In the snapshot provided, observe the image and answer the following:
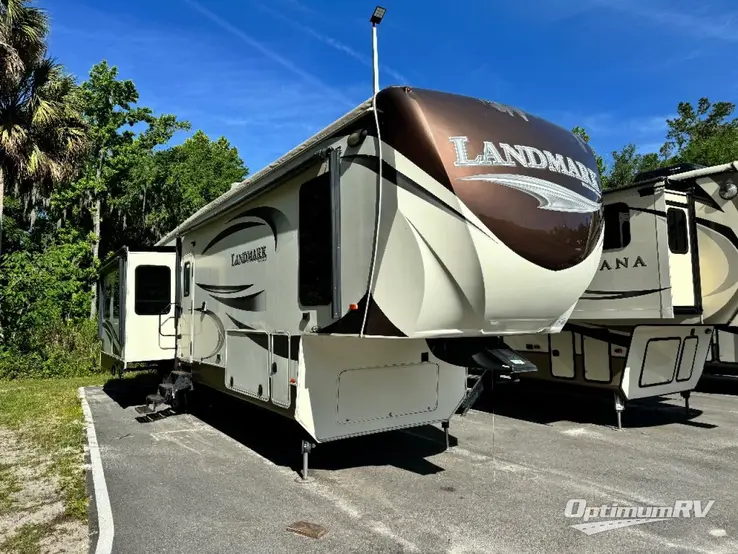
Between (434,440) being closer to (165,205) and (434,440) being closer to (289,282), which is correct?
(289,282)

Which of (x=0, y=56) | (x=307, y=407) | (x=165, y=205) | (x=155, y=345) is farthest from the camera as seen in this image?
(x=165, y=205)

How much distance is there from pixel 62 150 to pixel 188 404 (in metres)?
8.38

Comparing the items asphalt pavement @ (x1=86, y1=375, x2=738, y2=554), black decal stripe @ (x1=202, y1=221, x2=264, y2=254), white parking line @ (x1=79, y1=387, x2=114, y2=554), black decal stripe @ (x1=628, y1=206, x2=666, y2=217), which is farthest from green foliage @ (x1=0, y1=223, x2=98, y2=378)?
black decal stripe @ (x1=628, y1=206, x2=666, y2=217)

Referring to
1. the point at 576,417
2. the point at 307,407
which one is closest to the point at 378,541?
the point at 307,407

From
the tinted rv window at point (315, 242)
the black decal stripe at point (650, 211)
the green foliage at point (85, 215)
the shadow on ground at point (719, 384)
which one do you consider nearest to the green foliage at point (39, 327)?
the green foliage at point (85, 215)

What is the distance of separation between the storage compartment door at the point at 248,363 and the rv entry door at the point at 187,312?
1690 millimetres

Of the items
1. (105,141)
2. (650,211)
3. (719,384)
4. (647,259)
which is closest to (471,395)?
(647,259)

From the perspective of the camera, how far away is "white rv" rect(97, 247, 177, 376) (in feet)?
28.7

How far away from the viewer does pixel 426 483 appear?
5113mm

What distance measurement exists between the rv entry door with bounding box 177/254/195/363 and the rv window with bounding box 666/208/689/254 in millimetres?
6398

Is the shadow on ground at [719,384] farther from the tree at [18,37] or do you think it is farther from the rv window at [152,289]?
the tree at [18,37]

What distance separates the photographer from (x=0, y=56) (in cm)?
1222

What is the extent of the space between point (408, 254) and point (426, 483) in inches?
91.8

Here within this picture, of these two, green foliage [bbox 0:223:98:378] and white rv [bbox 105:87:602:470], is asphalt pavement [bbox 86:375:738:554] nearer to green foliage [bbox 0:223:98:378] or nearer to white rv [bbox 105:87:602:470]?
white rv [bbox 105:87:602:470]
